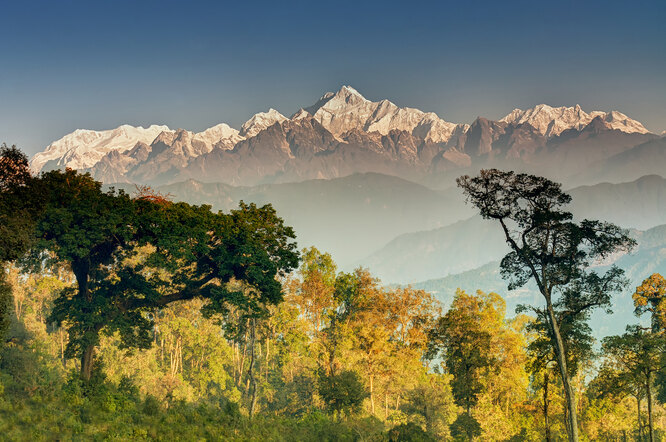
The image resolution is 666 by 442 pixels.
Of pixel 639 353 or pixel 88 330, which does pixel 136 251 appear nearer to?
pixel 88 330

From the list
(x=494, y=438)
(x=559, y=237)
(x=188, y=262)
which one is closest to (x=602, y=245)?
(x=559, y=237)

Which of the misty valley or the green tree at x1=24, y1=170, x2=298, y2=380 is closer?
the misty valley

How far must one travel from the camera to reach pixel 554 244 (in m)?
29.6

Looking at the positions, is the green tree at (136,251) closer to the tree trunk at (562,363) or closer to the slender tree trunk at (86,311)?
the slender tree trunk at (86,311)

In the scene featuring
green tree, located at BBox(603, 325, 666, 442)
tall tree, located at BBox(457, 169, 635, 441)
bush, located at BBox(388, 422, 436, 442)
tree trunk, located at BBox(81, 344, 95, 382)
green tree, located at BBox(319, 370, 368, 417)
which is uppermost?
tall tree, located at BBox(457, 169, 635, 441)

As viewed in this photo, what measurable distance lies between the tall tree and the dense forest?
0.10 m

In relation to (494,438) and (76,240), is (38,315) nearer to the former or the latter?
(76,240)

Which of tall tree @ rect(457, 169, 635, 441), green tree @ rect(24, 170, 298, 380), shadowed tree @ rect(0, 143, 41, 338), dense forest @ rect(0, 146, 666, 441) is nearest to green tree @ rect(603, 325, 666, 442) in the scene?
dense forest @ rect(0, 146, 666, 441)

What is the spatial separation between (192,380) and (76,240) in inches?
1353

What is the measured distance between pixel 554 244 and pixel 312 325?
81.9 ft

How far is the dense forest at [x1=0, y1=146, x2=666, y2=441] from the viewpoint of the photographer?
26109mm

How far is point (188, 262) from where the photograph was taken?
33500mm

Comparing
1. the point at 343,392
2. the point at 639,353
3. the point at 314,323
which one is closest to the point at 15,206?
the point at 343,392

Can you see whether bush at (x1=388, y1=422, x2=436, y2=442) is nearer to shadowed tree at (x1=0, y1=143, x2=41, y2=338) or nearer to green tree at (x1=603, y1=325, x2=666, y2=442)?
green tree at (x1=603, y1=325, x2=666, y2=442)
